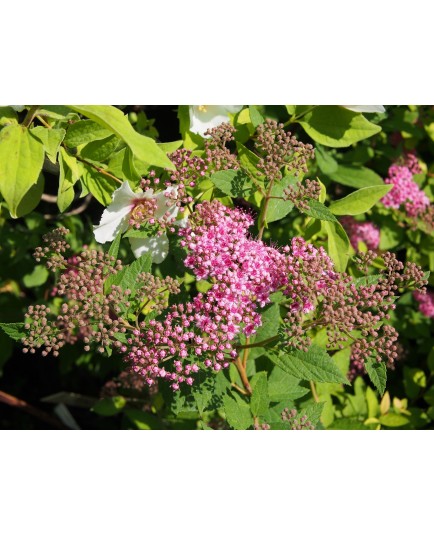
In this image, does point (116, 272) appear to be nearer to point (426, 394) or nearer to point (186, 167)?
point (186, 167)

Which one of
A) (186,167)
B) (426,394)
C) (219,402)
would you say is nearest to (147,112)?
(186,167)

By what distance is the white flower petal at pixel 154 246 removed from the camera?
3.66 ft

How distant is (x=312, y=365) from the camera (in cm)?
106

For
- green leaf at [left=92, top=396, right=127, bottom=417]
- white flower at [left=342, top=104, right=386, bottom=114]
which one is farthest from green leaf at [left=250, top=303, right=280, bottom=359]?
green leaf at [left=92, top=396, right=127, bottom=417]

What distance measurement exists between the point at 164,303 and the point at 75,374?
4.92ft

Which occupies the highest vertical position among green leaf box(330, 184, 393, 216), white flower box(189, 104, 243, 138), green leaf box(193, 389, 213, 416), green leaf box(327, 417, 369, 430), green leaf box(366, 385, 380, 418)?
white flower box(189, 104, 243, 138)

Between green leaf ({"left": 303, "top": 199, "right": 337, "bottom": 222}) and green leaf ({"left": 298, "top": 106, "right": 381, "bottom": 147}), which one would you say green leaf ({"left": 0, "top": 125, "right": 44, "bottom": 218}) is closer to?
green leaf ({"left": 303, "top": 199, "right": 337, "bottom": 222})

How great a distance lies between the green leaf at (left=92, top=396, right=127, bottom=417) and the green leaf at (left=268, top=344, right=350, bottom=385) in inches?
32.4

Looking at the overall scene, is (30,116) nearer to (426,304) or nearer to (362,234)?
(362,234)

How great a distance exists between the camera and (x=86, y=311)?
3.28 feet

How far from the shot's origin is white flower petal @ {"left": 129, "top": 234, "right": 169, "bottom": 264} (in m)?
1.12

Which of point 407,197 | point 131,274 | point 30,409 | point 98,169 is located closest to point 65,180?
point 98,169

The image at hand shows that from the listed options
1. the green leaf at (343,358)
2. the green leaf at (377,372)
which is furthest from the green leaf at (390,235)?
the green leaf at (377,372)

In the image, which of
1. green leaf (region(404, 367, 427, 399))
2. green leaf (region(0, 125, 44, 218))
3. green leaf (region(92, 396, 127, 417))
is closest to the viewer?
green leaf (region(0, 125, 44, 218))
